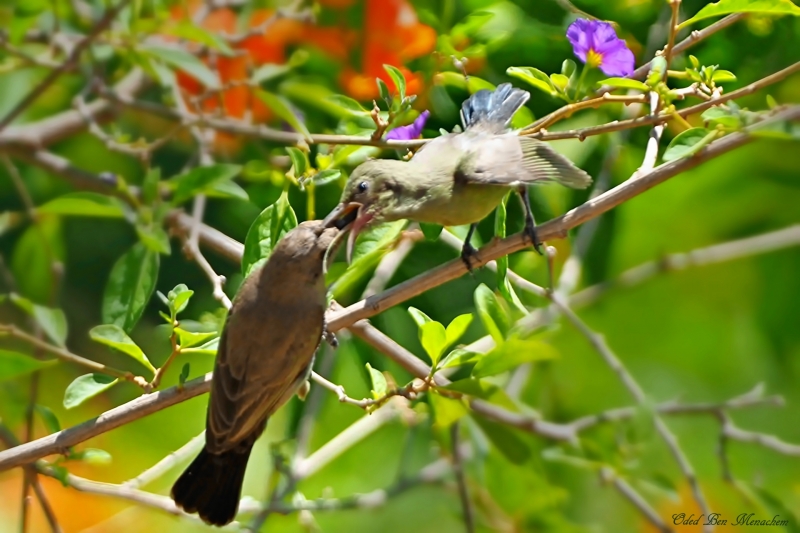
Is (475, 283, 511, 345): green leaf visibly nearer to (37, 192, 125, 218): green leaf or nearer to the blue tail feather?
the blue tail feather

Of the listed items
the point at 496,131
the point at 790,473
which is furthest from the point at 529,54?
the point at 790,473

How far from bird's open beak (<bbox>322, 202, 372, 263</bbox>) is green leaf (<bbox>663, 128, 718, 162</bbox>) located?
2.22 feet

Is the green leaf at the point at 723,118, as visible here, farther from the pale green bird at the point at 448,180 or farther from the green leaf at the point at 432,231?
the green leaf at the point at 432,231

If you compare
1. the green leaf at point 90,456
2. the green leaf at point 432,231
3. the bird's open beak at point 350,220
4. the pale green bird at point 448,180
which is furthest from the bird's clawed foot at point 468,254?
the green leaf at point 90,456

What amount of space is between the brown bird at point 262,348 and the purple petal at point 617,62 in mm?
683

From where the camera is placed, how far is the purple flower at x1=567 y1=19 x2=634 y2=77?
1.67 m

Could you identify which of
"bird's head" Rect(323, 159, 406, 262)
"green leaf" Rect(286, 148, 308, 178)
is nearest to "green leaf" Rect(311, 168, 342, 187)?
"green leaf" Rect(286, 148, 308, 178)

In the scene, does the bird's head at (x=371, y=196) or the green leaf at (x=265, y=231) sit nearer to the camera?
the green leaf at (x=265, y=231)

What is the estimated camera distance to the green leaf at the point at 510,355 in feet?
5.50

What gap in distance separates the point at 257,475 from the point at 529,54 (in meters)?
1.67

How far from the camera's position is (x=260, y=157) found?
276 cm

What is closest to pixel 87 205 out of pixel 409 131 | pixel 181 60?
pixel 181 60

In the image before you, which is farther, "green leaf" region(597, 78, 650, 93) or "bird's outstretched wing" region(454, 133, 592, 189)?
"bird's outstretched wing" region(454, 133, 592, 189)

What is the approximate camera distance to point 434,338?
1670mm
